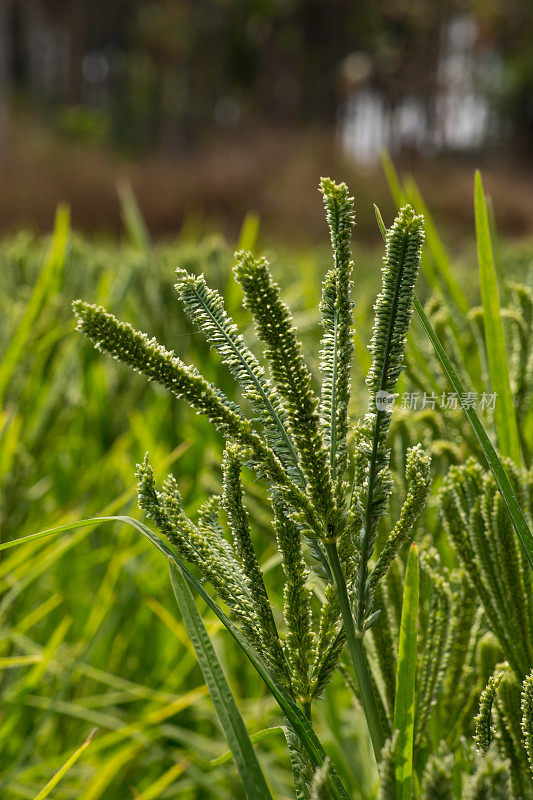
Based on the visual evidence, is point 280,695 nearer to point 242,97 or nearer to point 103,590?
point 103,590

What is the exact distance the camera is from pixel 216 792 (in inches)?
30.5

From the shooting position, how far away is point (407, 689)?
28 cm

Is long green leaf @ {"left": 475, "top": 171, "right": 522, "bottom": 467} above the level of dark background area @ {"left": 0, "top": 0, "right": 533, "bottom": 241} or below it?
below

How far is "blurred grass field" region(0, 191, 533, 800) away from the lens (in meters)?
0.75

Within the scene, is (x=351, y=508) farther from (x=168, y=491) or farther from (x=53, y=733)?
(x=53, y=733)

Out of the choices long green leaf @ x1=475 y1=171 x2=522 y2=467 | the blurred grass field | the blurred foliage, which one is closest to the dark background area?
the blurred foliage

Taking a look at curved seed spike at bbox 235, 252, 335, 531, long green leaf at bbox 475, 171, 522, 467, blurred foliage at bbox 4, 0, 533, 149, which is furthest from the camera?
blurred foliage at bbox 4, 0, 533, 149

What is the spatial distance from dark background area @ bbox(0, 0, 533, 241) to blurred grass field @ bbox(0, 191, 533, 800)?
1238 cm

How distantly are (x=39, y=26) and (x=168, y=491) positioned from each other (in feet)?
83.8

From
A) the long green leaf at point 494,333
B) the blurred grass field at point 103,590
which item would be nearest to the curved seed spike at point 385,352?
the long green leaf at point 494,333

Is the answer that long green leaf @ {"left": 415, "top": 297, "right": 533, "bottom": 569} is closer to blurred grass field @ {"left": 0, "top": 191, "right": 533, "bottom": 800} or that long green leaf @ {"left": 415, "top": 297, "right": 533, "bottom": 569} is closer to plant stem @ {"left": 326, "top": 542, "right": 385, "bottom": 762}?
plant stem @ {"left": 326, "top": 542, "right": 385, "bottom": 762}

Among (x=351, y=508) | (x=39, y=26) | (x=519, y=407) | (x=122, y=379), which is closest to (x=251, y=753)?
(x=351, y=508)

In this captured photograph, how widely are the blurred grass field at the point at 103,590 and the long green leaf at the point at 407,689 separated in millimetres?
265

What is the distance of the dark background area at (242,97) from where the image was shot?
14.8m
